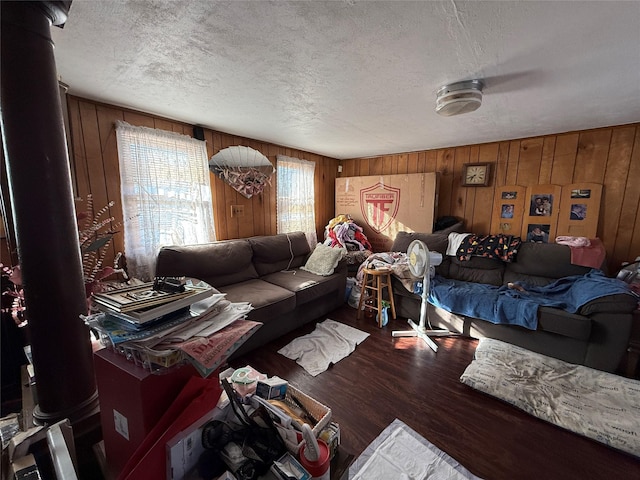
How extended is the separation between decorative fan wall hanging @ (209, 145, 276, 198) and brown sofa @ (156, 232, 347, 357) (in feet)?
2.20

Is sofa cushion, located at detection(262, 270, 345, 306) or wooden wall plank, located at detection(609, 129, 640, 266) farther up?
wooden wall plank, located at detection(609, 129, 640, 266)

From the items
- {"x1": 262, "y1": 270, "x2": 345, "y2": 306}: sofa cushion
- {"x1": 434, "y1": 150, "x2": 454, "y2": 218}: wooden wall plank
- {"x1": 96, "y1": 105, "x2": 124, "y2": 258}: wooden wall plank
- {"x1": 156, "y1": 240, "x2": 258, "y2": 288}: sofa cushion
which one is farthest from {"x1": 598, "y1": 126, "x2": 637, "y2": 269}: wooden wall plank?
{"x1": 96, "y1": 105, "x2": 124, "y2": 258}: wooden wall plank

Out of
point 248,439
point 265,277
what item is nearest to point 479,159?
point 265,277

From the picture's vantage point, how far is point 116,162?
2.26 meters

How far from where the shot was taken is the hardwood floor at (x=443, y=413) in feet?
4.61

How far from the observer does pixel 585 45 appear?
129 centimetres

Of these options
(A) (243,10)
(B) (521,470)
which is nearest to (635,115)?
(B) (521,470)

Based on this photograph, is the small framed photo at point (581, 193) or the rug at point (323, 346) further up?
the small framed photo at point (581, 193)

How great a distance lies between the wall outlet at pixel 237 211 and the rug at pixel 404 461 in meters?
2.63

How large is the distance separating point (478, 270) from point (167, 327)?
3.30 meters

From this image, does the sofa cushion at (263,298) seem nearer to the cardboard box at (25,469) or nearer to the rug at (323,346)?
the rug at (323,346)

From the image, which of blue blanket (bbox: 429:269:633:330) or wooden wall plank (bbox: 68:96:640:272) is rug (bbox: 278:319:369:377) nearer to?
blue blanket (bbox: 429:269:633:330)

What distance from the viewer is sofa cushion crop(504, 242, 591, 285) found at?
2.65 metres

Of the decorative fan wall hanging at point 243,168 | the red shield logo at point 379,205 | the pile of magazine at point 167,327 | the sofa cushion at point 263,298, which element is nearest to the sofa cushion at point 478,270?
the red shield logo at point 379,205
